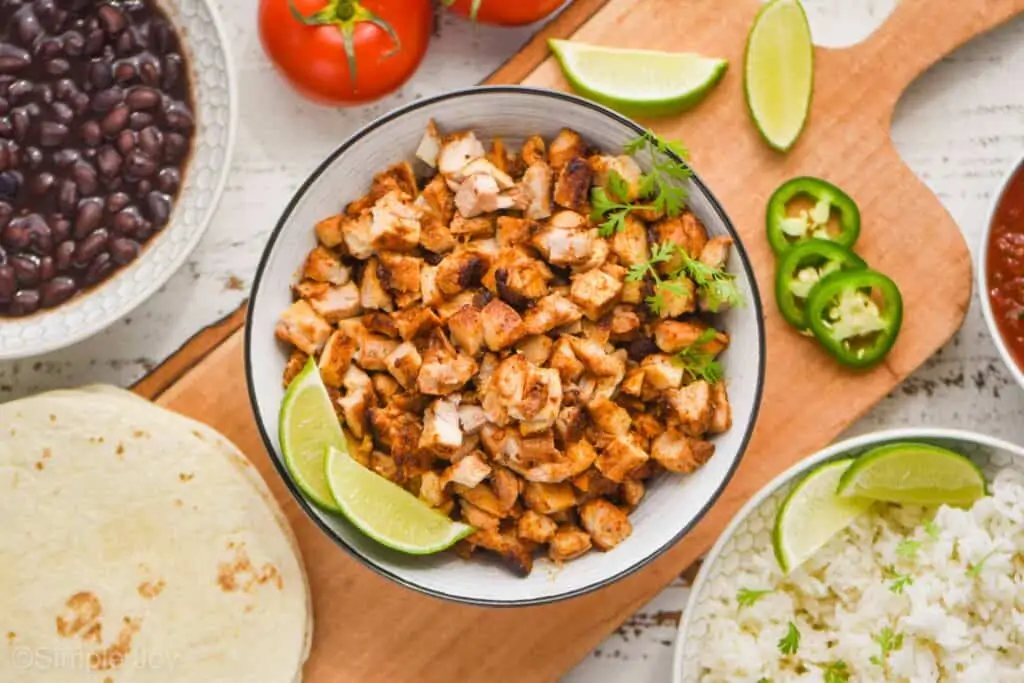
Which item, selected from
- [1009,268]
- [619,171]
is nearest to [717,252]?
[619,171]

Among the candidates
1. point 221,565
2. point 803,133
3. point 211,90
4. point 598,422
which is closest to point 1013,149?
point 803,133

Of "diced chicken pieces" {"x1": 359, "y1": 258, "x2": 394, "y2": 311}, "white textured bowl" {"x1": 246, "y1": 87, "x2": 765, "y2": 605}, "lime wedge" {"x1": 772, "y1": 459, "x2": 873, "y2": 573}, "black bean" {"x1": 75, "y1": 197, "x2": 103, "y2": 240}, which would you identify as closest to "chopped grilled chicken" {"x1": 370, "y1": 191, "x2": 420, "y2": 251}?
"diced chicken pieces" {"x1": 359, "y1": 258, "x2": 394, "y2": 311}

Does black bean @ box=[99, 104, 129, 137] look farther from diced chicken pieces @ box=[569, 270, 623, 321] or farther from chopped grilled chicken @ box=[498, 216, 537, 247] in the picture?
diced chicken pieces @ box=[569, 270, 623, 321]

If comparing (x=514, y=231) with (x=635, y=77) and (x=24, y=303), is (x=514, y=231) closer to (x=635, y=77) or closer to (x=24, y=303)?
(x=635, y=77)

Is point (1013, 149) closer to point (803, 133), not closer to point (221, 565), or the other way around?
point (803, 133)

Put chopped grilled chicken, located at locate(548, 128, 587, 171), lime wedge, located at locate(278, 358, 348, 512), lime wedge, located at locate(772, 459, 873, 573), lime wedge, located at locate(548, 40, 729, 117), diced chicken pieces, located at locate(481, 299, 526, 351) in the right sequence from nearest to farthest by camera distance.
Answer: diced chicken pieces, located at locate(481, 299, 526, 351) < lime wedge, located at locate(278, 358, 348, 512) < chopped grilled chicken, located at locate(548, 128, 587, 171) < lime wedge, located at locate(772, 459, 873, 573) < lime wedge, located at locate(548, 40, 729, 117)

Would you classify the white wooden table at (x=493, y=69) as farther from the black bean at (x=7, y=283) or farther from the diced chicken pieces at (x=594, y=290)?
the diced chicken pieces at (x=594, y=290)
